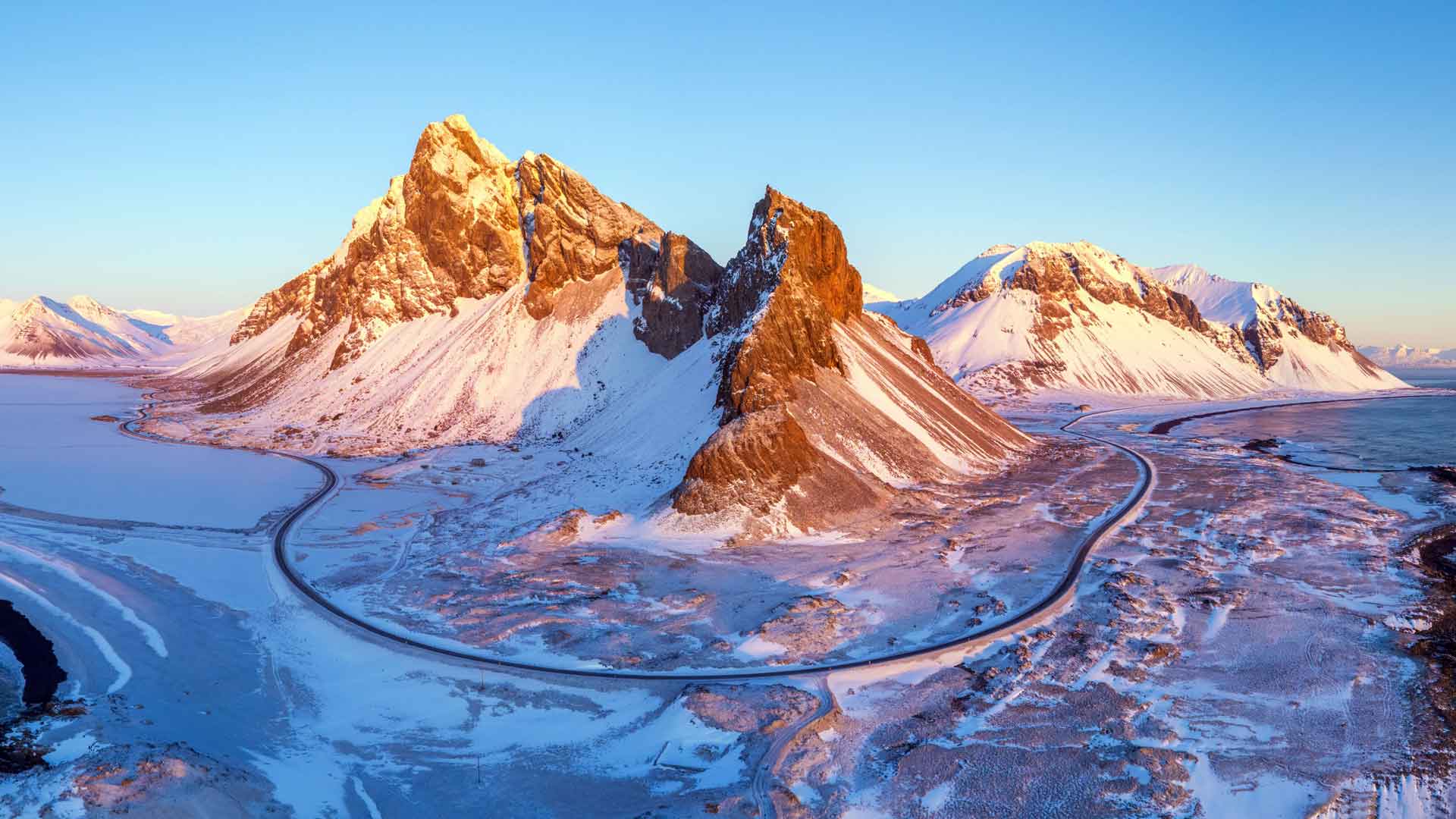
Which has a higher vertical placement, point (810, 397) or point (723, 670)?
point (810, 397)

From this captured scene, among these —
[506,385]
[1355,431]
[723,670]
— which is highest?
[506,385]

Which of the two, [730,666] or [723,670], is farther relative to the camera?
[730,666]

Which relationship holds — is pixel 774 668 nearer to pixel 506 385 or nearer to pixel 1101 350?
pixel 506 385

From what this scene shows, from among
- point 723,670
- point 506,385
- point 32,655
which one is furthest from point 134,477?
point 723,670

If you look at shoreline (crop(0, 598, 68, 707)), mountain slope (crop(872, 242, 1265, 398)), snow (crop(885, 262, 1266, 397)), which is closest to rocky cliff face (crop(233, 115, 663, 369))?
shoreline (crop(0, 598, 68, 707))

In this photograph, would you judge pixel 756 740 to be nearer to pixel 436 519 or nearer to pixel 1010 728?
pixel 1010 728

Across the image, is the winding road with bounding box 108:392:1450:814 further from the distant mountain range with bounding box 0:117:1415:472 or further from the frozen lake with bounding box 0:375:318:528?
the distant mountain range with bounding box 0:117:1415:472

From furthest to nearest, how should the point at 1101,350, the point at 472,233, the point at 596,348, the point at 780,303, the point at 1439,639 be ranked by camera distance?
1. the point at 1101,350
2. the point at 472,233
3. the point at 596,348
4. the point at 780,303
5. the point at 1439,639
